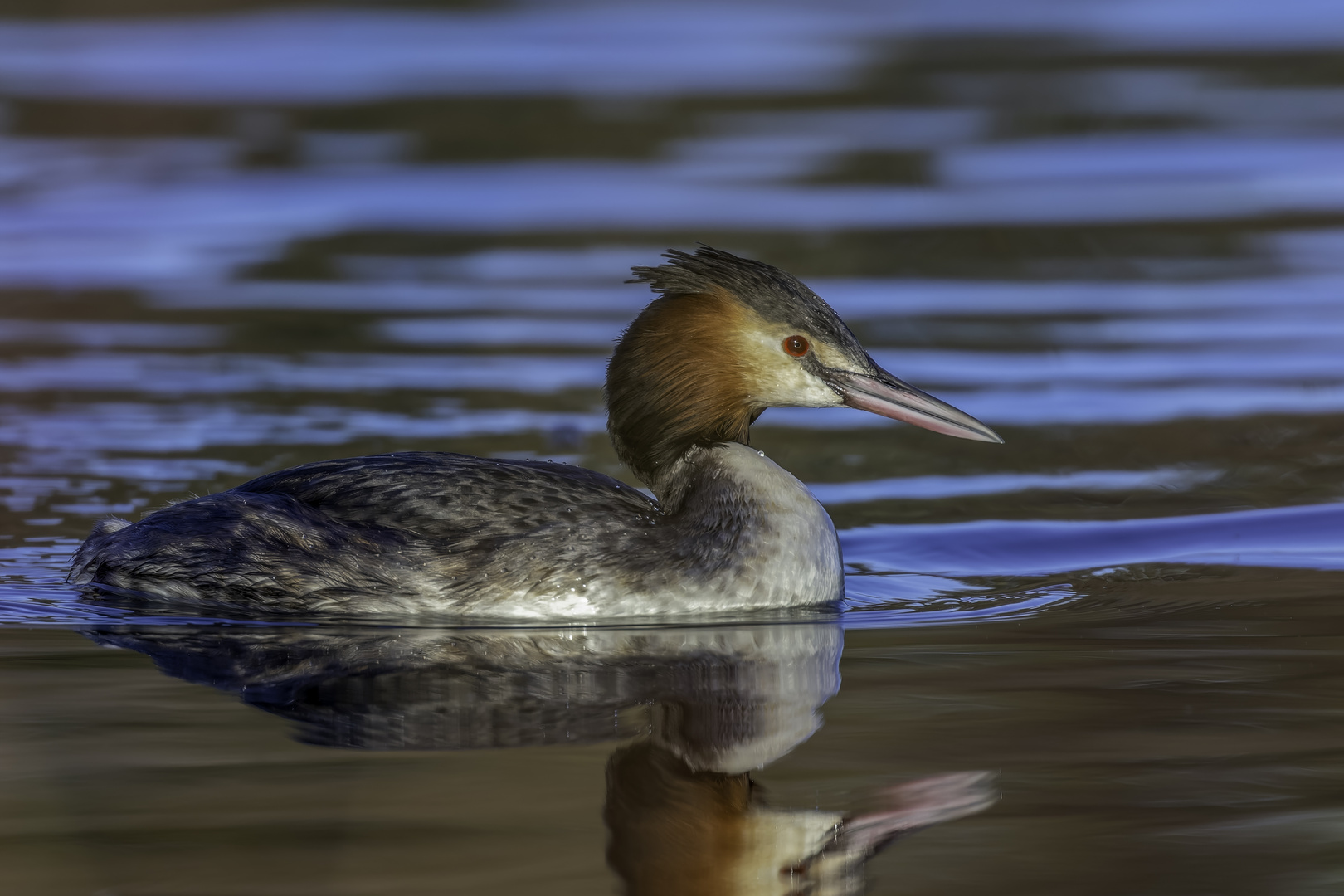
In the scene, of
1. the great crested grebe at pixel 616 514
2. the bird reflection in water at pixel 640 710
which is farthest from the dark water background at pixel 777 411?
the great crested grebe at pixel 616 514

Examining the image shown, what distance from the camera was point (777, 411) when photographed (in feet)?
39.4

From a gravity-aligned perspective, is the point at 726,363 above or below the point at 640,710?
above

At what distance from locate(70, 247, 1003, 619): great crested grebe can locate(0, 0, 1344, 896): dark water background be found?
1.20 ft

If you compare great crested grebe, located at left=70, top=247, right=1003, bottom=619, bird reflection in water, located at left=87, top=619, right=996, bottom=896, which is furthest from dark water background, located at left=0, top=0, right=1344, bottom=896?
great crested grebe, located at left=70, top=247, right=1003, bottom=619

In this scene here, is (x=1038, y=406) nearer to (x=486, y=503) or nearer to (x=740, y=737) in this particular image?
(x=486, y=503)

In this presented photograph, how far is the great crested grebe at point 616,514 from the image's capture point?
23.7 ft

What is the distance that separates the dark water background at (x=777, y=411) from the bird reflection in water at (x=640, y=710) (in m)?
0.11

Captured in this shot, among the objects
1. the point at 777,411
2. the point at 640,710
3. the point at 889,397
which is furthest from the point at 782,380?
the point at 777,411

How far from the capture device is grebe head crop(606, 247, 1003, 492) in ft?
25.3

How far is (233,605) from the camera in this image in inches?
288

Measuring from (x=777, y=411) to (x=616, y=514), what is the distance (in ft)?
15.1

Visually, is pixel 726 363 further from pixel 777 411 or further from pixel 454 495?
pixel 777 411

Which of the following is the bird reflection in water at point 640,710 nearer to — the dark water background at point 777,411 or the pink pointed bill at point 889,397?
the dark water background at point 777,411

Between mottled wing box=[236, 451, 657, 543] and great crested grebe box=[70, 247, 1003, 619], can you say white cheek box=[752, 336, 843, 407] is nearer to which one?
great crested grebe box=[70, 247, 1003, 619]
